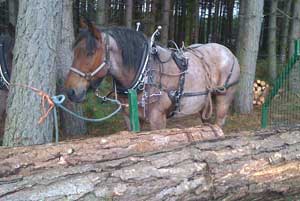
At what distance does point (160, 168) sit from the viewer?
7.87 feet

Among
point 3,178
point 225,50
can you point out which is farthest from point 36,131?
point 225,50

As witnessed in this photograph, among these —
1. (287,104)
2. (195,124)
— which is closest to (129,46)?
(195,124)

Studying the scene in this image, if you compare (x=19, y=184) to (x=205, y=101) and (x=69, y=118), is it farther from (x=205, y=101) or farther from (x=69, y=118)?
(x=69, y=118)

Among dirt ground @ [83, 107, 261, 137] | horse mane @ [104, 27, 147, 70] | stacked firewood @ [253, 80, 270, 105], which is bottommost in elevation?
dirt ground @ [83, 107, 261, 137]

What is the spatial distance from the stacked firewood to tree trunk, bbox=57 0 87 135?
5.17 meters

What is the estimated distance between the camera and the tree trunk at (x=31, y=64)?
12.3ft

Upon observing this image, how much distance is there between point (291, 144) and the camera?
299 cm

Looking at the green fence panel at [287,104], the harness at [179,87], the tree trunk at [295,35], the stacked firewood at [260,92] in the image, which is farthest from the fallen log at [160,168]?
the stacked firewood at [260,92]

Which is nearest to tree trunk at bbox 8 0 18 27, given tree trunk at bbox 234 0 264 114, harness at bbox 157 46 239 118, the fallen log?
tree trunk at bbox 234 0 264 114

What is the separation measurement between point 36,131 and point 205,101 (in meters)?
2.06

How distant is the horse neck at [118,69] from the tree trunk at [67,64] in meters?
2.00

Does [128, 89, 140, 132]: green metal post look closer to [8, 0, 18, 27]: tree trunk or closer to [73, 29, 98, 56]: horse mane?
[73, 29, 98, 56]: horse mane

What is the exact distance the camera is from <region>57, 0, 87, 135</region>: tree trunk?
607 centimetres

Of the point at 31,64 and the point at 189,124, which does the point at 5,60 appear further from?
the point at 189,124
